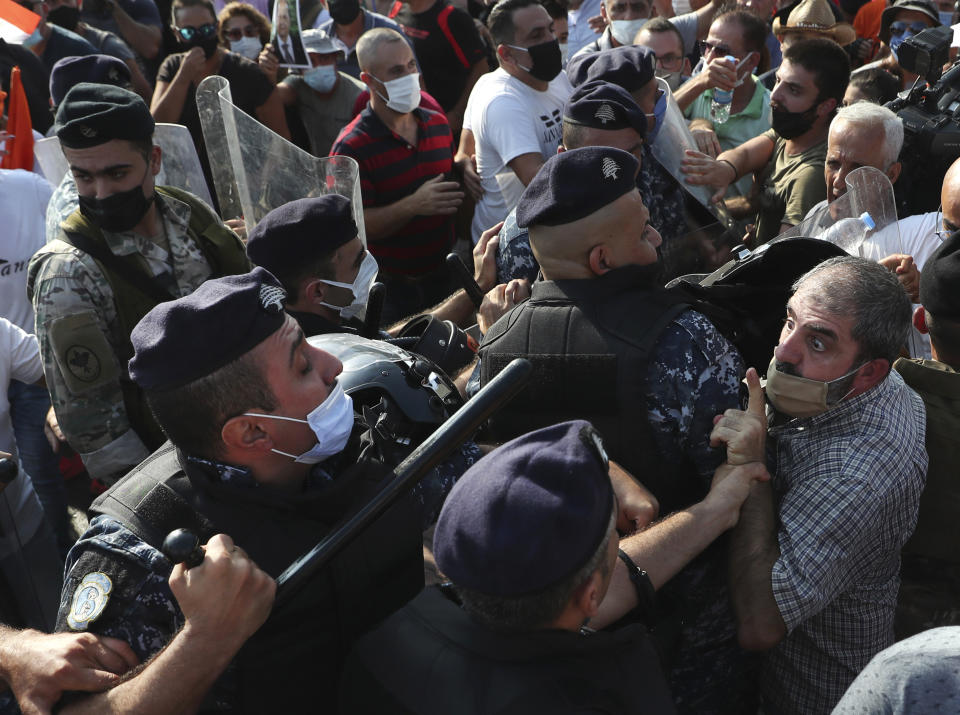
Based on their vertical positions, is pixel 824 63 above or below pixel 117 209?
below

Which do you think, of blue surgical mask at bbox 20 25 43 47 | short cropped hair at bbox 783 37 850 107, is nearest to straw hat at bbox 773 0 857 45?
short cropped hair at bbox 783 37 850 107

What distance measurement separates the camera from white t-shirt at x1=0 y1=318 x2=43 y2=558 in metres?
3.30

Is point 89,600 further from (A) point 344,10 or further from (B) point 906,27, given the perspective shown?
(B) point 906,27

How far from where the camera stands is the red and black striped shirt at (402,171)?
501 centimetres

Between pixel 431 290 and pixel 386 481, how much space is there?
135 inches

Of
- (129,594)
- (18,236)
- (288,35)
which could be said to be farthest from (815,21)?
(129,594)

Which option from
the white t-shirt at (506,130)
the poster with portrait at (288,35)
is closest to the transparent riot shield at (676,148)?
the white t-shirt at (506,130)

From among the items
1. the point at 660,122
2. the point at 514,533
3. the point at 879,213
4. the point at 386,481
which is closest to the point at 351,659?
the point at 386,481

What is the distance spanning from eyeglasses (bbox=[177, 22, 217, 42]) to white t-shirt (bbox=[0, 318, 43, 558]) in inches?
123

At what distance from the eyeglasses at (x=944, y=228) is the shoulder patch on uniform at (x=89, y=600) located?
292 cm

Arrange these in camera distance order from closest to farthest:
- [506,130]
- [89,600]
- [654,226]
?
[89,600]
[654,226]
[506,130]

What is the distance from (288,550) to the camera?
6.42ft

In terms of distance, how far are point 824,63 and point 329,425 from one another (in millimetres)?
3703

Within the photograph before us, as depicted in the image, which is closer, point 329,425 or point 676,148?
point 329,425
